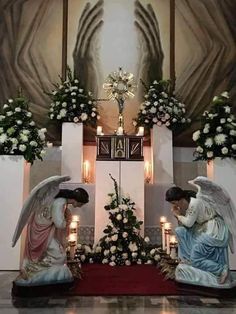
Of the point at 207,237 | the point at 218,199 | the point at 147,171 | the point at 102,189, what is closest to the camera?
the point at 207,237

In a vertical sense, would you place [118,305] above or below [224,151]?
below

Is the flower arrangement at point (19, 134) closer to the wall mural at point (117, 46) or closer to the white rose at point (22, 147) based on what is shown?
the white rose at point (22, 147)

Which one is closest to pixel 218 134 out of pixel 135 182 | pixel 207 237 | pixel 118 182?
pixel 135 182

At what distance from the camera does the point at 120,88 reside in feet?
26.7

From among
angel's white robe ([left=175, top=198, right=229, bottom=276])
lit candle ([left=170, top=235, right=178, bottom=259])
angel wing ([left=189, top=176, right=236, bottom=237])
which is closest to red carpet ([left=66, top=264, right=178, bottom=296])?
lit candle ([left=170, top=235, right=178, bottom=259])

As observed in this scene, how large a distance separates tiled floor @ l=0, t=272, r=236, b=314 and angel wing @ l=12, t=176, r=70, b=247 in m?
0.79

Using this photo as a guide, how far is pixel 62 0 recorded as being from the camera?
9117mm

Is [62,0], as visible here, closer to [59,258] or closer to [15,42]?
[15,42]

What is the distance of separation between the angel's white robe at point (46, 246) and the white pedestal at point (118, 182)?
223cm

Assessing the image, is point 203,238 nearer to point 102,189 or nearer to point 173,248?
point 173,248

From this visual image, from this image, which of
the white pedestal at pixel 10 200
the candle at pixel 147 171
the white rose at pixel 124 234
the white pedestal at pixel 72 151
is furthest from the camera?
the candle at pixel 147 171

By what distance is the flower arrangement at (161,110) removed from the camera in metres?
8.16

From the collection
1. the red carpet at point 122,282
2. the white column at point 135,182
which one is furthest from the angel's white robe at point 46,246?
the white column at point 135,182

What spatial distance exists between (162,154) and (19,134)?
10.1 ft
